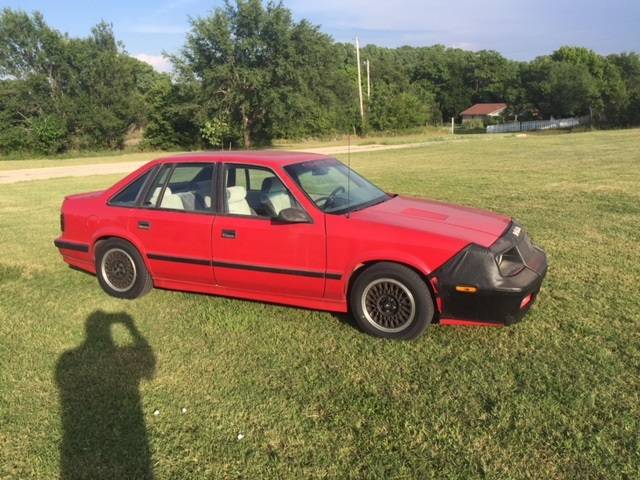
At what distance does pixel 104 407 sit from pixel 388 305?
6.95ft

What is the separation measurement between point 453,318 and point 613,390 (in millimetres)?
1136

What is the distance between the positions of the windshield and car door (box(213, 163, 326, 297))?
0.20 metres


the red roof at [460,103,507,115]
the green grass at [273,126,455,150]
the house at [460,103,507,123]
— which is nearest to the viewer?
the green grass at [273,126,455,150]

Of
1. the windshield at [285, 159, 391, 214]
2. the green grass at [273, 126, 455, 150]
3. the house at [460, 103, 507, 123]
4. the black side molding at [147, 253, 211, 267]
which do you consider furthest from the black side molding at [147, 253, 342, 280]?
the house at [460, 103, 507, 123]

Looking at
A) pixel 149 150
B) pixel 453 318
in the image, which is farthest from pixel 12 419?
pixel 149 150

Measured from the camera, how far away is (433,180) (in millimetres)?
14273

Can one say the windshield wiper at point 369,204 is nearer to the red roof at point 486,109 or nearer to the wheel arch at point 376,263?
the wheel arch at point 376,263

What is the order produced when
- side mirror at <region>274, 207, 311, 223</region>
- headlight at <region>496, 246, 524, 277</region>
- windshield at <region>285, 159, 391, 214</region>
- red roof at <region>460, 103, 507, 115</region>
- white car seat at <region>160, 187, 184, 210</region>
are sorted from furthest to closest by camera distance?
red roof at <region>460, 103, 507, 115</region>, white car seat at <region>160, 187, 184, 210</region>, windshield at <region>285, 159, 391, 214</region>, side mirror at <region>274, 207, 311, 223</region>, headlight at <region>496, 246, 524, 277</region>

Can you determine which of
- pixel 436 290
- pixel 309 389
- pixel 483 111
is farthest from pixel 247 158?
pixel 483 111

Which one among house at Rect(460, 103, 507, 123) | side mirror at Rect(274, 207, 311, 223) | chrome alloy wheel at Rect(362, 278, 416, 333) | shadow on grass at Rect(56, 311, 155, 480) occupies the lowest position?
shadow on grass at Rect(56, 311, 155, 480)

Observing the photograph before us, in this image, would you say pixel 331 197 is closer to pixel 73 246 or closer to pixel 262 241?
pixel 262 241

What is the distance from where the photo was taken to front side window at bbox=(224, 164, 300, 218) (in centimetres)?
473

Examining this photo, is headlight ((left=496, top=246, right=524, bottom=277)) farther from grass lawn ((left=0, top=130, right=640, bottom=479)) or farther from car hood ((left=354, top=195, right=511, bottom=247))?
grass lawn ((left=0, top=130, right=640, bottom=479))

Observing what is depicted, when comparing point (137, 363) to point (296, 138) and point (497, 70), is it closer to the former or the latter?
point (296, 138)
